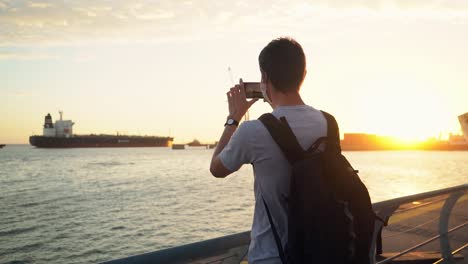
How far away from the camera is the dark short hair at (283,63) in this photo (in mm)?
1665

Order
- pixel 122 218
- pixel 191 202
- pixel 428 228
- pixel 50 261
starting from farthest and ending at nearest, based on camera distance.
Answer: pixel 191 202, pixel 122 218, pixel 50 261, pixel 428 228

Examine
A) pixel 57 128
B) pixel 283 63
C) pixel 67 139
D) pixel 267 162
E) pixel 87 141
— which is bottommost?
pixel 87 141

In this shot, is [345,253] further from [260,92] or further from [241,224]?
[241,224]

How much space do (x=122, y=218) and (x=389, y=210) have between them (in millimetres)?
26980

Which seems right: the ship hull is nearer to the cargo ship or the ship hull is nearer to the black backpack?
the cargo ship

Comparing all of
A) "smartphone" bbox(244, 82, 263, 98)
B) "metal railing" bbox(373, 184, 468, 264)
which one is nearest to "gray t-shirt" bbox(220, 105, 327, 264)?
"smartphone" bbox(244, 82, 263, 98)

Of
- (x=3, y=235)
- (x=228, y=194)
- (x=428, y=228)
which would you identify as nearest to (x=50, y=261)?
(x=3, y=235)

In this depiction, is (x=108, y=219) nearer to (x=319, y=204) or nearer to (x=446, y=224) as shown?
(x=446, y=224)

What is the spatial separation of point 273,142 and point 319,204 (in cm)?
29

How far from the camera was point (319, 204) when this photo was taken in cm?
151

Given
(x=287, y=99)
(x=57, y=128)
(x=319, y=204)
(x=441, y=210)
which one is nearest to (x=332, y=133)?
(x=287, y=99)

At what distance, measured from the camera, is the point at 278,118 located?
1.63m

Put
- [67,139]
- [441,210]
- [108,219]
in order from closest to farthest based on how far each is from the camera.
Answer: [441,210] < [108,219] < [67,139]

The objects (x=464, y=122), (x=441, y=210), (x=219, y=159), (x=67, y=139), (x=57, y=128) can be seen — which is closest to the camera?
(x=219, y=159)
